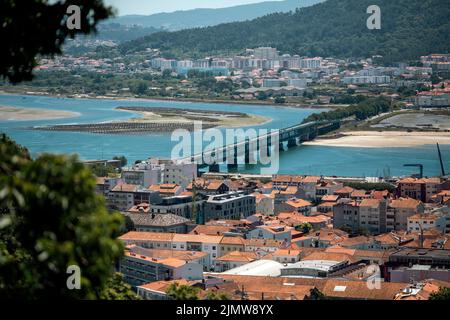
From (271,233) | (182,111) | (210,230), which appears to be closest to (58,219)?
(271,233)

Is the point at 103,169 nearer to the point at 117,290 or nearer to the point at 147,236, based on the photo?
the point at 147,236

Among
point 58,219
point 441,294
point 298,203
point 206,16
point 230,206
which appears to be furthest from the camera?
point 206,16

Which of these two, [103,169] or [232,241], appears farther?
[103,169]

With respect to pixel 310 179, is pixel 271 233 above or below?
above

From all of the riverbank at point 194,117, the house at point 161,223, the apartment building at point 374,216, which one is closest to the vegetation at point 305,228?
the apartment building at point 374,216

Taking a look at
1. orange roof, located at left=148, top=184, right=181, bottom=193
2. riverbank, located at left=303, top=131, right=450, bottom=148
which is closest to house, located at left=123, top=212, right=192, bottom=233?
orange roof, located at left=148, top=184, right=181, bottom=193

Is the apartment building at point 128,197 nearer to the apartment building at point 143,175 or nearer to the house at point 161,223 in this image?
the apartment building at point 143,175

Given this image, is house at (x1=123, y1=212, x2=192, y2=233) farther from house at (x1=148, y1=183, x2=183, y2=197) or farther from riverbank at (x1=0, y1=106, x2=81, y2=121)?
riverbank at (x1=0, y1=106, x2=81, y2=121)
